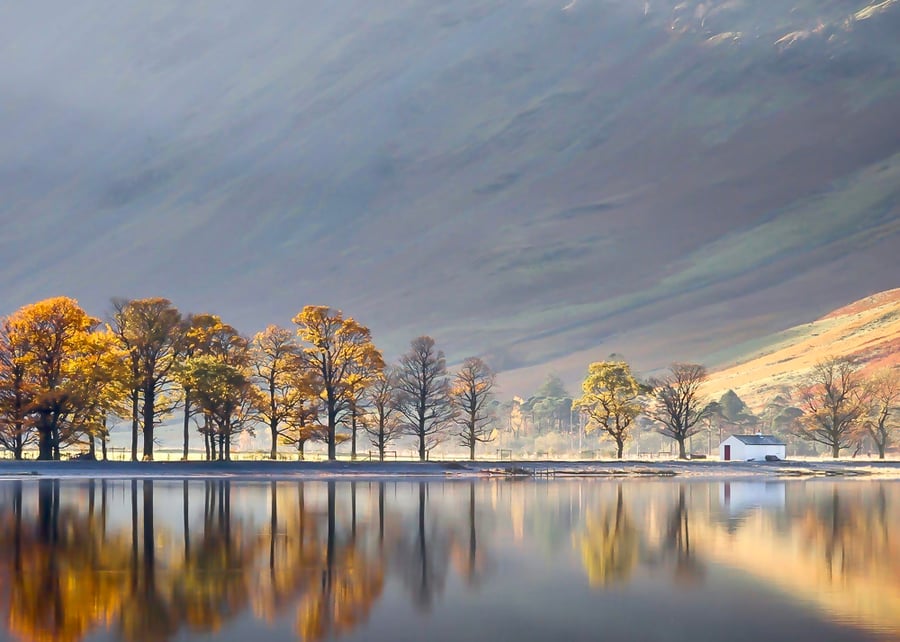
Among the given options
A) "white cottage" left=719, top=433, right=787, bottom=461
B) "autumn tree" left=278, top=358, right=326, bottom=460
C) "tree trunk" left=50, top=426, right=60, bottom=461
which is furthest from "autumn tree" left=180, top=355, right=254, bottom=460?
"white cottage" left=719, top=433, right=787, bottom=461

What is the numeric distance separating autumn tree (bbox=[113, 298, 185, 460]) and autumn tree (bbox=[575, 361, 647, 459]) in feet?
156

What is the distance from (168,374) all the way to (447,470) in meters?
28.3

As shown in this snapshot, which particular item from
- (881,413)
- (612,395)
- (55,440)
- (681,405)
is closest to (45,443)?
(55,440)

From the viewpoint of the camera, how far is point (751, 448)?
13825 cm

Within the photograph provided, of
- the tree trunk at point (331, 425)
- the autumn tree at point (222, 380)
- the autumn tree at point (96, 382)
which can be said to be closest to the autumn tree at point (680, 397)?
the tree trunk at point (331, 425)

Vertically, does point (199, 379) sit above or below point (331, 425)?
above

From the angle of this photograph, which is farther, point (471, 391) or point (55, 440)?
point (471, 391)

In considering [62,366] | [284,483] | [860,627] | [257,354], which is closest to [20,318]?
[62,366]

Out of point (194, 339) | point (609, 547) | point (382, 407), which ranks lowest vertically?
point (609, 547)

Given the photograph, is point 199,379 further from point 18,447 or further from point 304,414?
point 18,447

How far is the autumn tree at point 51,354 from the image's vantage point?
93312 mm

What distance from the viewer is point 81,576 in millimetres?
31234

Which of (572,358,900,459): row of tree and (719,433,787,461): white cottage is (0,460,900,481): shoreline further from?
(719,433,787,461): white cottage

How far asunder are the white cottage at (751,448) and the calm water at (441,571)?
76.4 meters
